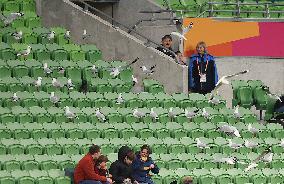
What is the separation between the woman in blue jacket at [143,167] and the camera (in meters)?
23.4

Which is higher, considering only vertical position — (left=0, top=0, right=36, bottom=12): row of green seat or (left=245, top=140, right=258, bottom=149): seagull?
(left=0, top=0, right=36, bottom=12): row of green seat

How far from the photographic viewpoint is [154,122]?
26500mm

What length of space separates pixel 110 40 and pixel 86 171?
6.86 metres

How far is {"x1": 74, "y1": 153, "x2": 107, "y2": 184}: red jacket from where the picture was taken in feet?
73.8

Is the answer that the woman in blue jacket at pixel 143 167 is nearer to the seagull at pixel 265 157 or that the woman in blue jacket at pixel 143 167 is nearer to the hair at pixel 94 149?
the hair at pixel 94 149

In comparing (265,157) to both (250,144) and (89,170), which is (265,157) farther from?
(89,170)

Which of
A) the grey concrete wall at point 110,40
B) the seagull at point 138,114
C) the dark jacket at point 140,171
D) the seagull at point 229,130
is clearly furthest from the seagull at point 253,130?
the dark jacket at point 140,171

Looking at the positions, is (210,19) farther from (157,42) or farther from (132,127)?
(132,127)

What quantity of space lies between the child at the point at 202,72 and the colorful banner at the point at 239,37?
46.0 inches

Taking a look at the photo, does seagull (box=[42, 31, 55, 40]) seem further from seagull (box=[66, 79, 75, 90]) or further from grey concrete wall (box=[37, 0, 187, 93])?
seagull (box=[66, 79, 75, 90])

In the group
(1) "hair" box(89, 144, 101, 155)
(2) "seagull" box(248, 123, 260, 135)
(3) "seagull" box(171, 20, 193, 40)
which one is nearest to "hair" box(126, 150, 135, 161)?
(1) "hair" box(89, 144, 101, 155)

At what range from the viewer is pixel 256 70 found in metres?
29.7

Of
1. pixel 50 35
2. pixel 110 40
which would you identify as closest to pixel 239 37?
pixel 110 40

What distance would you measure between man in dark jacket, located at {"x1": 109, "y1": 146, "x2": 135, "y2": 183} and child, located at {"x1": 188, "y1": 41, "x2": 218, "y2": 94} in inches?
210
